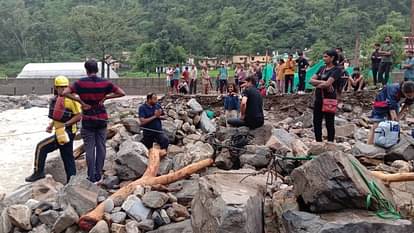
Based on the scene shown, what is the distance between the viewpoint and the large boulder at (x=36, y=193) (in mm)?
6466

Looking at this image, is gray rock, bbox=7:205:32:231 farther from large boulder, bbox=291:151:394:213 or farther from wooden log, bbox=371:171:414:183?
wooden log, bbox=371:171:414:183

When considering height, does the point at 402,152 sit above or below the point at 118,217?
above

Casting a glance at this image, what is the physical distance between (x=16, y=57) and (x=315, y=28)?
101 feet

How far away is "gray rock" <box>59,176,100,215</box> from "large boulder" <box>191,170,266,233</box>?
1.38 meters

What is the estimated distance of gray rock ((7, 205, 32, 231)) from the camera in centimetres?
570

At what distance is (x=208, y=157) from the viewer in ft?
21.9

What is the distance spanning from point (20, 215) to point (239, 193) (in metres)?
2.58

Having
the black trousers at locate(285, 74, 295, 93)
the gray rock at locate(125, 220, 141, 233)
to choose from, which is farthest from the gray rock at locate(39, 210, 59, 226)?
the black trousers at locate(285, 74, 295, 93)

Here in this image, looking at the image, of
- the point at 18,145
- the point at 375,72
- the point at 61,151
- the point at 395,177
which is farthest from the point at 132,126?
the point at 375,72

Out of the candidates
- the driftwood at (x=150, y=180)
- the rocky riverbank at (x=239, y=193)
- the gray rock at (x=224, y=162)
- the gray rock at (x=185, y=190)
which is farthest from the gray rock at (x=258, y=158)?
the gray rock at (x=185, y=190)

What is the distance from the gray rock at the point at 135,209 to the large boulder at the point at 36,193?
46.2 inches

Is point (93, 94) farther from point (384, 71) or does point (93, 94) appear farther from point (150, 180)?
point (384, 71)

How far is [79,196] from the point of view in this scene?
5754 millimetres

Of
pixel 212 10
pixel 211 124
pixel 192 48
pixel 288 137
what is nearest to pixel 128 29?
pixel 192 48
